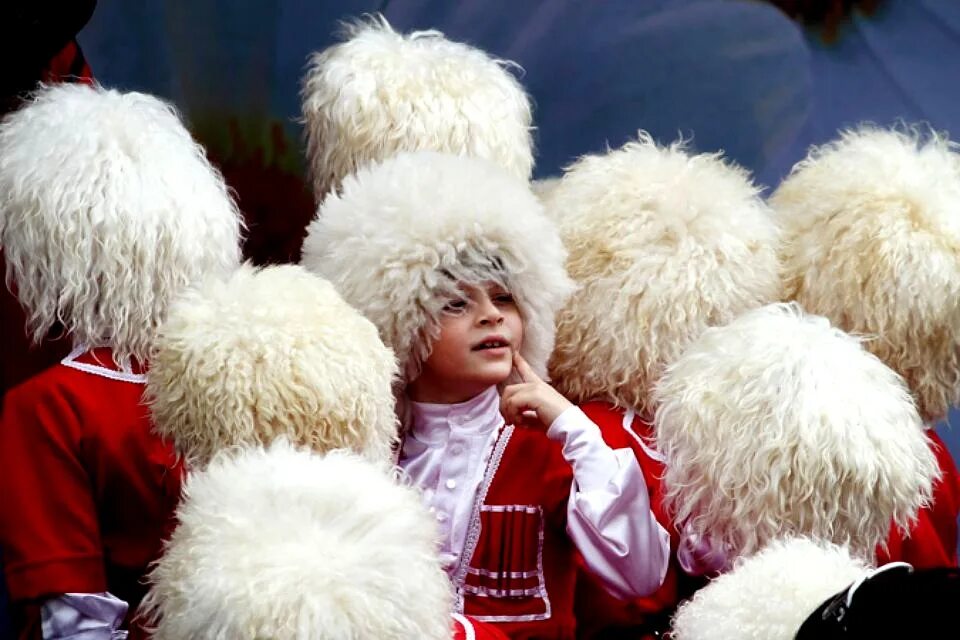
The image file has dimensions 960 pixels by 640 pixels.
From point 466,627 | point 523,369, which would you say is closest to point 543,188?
point 523,369

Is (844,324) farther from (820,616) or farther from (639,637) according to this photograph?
(820,616)

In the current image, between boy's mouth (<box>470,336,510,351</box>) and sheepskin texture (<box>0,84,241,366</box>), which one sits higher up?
boy's mouth (<box>470,336,510,351</box>)

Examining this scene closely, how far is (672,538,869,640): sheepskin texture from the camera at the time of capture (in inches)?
68.7

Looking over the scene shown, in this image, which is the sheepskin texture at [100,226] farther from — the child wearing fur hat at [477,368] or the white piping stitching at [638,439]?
the white piping stitching at [638,439]

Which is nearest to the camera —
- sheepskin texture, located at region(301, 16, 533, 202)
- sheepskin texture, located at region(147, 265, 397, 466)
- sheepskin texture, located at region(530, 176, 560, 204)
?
sheepskin texture, located at region(147, 265, 397, 466)

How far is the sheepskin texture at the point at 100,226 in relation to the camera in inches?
79.9

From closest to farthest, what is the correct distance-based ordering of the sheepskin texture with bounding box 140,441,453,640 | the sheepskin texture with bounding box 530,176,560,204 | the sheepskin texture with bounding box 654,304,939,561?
the sheepskin texture with bounding box 140,441,453,640 < the sheepskin texture with bounding box 654,304,939,561 < the sheepskin texture with bounding box 530,176,560,204

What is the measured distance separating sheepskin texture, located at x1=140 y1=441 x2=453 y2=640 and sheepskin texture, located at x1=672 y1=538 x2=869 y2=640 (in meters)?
0.32

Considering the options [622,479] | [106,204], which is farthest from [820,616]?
[106,204]

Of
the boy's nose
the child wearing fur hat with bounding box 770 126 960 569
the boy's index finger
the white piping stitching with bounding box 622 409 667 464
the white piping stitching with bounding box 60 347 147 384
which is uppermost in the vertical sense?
the child wearing fur hat with bounding box 770 126 960 569

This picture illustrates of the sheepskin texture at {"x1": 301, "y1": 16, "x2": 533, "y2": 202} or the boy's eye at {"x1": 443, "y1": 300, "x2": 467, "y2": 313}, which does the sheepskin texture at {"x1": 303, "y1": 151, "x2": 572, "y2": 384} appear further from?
the sheepskin texture at {"x1": 301, "y1": 16, "x2": 533, "y2": 202}

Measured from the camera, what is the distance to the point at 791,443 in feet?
6.64

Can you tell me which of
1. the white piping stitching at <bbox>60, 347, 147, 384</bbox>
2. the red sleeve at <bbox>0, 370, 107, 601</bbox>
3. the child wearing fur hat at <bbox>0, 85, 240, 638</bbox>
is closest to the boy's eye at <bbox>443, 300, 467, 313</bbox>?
the child wearing fur hat at <bbox>0, 85, 240, 638</bbox>

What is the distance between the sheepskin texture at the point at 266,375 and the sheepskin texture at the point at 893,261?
77 centimetres
